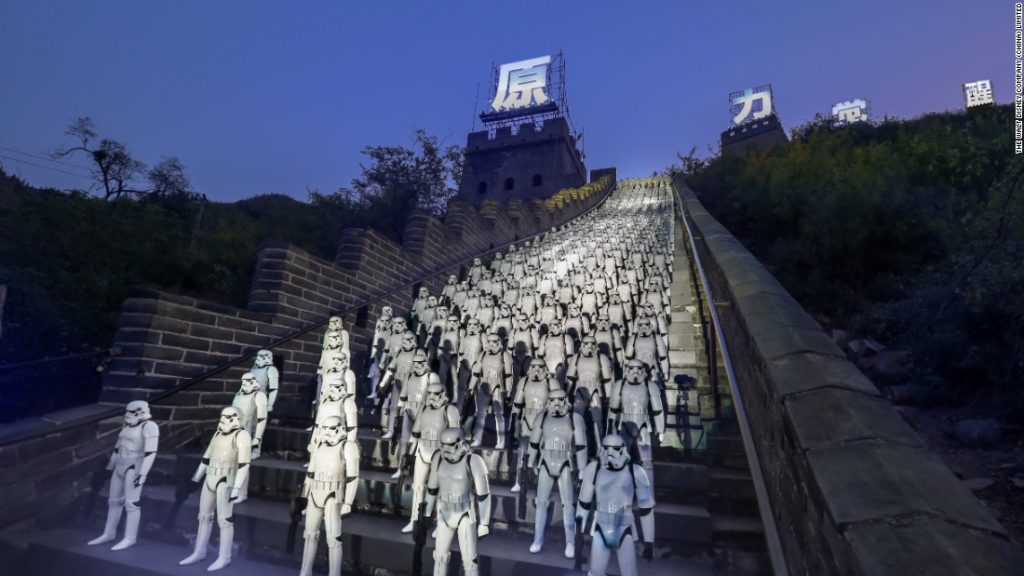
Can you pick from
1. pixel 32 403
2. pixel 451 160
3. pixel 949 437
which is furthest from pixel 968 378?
pixel 451 160

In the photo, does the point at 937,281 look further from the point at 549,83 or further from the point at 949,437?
the point at 549,83

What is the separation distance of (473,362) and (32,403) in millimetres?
9136

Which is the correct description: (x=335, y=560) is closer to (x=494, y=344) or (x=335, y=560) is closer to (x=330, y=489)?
(x=330, y=489)

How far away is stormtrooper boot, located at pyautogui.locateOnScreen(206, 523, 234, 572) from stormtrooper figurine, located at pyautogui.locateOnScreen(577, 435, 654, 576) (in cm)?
337

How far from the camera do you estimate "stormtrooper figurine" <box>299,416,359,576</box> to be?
422 cm

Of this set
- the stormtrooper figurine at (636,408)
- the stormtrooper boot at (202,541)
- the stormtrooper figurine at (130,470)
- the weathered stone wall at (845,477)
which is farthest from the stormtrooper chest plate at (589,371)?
the stormtrooper figurine at (130,470)

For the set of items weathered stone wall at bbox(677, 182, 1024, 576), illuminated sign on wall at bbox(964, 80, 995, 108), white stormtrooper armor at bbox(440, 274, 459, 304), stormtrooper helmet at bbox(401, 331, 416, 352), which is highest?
illuminated sign on wall at bbox(964, 80, 995, 108)

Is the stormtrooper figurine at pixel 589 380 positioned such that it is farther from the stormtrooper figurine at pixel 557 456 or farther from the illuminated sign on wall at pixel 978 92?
the illuminated sign on wall at pixel 978 92

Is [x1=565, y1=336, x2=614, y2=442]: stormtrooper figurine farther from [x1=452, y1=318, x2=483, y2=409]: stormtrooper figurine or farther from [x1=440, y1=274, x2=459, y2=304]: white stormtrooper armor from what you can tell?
[x1=440, y1=274, x2=459, y2=304]: white stormtrooper armor

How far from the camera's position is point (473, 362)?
7227 mm

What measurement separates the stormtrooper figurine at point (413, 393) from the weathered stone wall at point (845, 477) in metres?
3.65

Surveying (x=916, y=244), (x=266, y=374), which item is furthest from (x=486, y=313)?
(x=916, y=244)

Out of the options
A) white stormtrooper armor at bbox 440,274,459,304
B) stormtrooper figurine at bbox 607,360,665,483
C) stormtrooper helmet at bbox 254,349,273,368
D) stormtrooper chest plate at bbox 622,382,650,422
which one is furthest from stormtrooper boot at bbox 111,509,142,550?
white stormtrooper armor at bbox 440,274,459,304

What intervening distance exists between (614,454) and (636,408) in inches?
59.5
